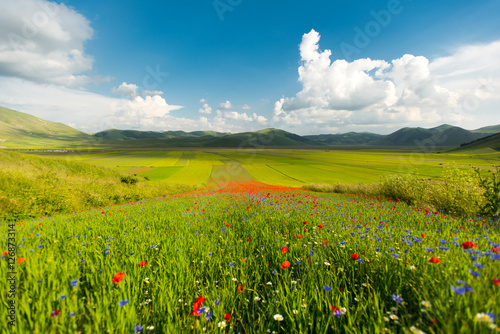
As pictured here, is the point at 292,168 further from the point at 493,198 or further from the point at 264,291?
the point at 264,291

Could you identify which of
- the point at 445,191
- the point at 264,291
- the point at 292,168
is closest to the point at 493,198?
the point at 445,191

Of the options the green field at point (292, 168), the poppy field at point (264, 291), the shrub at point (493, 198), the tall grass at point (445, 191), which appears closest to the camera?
the poppy field at point (264, 291)

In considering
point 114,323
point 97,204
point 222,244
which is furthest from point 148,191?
point 114,323

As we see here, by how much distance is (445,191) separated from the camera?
1101cm

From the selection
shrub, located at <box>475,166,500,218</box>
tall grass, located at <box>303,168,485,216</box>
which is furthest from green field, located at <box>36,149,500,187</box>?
shrub, located at <box>475,166,500,218</box>

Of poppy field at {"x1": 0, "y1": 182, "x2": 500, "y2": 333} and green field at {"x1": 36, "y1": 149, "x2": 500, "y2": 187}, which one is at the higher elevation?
poppy field at {"x1": 0, "y1": 182, "x2": 500, "y2": 333}

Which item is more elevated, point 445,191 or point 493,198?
point 493,198

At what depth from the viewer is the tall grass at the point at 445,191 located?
871 centimetres

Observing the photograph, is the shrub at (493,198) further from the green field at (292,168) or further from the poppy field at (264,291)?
the green field at (292,168)

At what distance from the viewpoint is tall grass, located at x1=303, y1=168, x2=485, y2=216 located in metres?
8.71

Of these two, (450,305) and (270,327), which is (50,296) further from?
(450,305)

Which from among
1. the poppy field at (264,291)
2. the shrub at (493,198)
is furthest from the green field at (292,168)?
the poppy field at (264,291)

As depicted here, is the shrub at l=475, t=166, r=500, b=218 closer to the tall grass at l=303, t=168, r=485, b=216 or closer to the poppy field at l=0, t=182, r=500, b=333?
the tall grass at l=303, t=168, r=485, b=216

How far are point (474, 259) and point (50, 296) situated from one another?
13.9 feet
